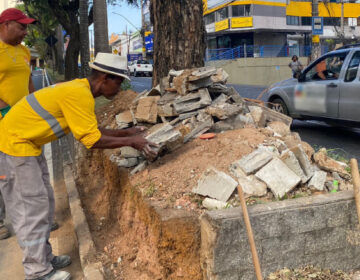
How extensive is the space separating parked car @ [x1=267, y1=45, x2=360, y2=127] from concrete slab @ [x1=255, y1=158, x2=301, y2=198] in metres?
4.26

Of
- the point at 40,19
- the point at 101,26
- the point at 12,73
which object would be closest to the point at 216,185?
Answer: the point at 12,73

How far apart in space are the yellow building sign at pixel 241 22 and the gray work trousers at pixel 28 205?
35.0m

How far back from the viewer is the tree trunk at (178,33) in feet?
19.0

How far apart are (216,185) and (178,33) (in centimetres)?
334

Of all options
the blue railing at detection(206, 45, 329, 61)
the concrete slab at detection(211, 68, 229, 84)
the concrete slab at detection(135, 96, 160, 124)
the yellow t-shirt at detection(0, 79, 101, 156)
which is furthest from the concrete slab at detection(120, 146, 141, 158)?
the blue railing at detection(206, 45, 329, 61)

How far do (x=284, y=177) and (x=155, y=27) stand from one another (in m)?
3.76

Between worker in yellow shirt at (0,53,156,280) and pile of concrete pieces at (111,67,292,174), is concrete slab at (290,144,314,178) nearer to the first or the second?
pile of concrete pieces at (111,67,292,174)

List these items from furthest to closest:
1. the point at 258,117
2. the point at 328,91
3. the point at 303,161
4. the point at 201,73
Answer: the point at 328,91 → the point at 258,117 → the point at 201,73 → the point at 303,161

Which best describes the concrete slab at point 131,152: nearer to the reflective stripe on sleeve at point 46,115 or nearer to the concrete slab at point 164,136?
the concrete slab at point 164,136

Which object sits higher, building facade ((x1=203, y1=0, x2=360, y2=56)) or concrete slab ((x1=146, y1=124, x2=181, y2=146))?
building facade ((x1=203, y1=0, x2=360, y2=56))

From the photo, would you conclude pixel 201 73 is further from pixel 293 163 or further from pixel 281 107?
pixel 281 107

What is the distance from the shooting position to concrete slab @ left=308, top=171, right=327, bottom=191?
136 inches

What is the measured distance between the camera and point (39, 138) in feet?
10.3

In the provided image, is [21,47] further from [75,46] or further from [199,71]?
[75,46]
